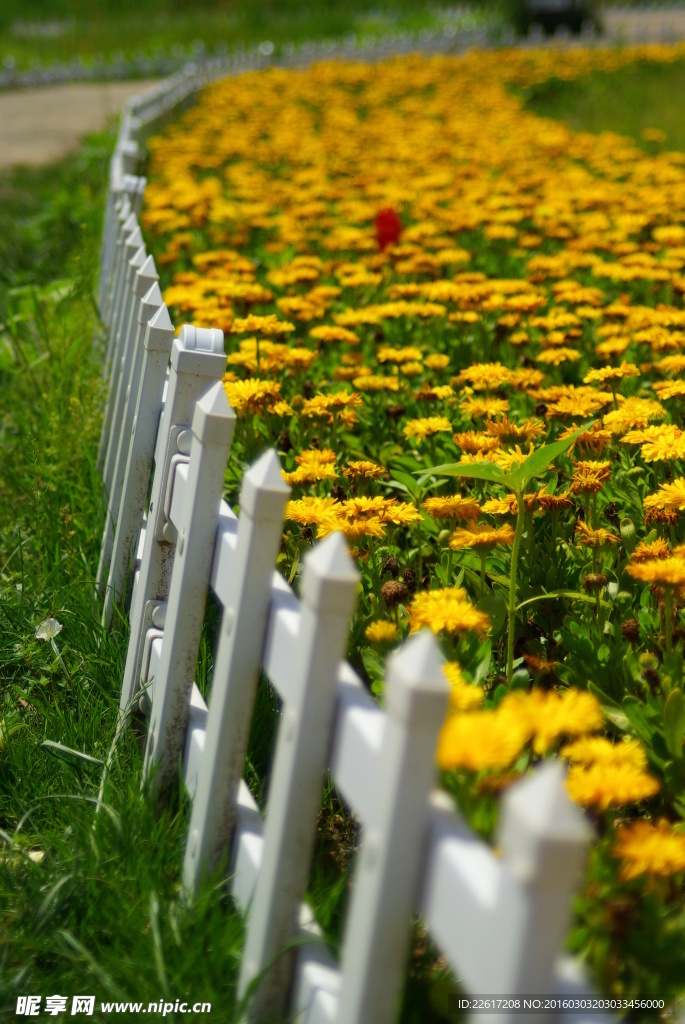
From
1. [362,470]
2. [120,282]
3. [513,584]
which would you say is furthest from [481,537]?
[120,282]

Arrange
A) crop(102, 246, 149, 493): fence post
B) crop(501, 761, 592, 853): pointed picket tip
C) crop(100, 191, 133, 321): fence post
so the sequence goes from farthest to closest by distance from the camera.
Result: 1. crop(100, 191, 133, 321): fence post
2. crop(102, 246, 149, 493): fence post
3. crop(501, 761, 592, 853): pointed picket tip

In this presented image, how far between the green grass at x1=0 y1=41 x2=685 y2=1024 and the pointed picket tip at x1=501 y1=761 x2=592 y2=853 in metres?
0.50

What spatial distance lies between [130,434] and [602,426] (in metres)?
1.19

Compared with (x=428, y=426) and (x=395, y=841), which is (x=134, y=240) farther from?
(x=395, y=841)

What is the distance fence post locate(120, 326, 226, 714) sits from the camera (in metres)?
1.98

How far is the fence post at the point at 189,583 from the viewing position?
1676 millimetres

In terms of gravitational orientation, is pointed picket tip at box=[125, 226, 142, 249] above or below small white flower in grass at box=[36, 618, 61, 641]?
above

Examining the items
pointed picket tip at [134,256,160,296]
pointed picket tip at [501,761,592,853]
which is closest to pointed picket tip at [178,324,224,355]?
pointed picket tip at [134,256,160,296]

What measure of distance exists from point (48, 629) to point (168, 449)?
1.77 feet

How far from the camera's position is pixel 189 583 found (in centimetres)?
176

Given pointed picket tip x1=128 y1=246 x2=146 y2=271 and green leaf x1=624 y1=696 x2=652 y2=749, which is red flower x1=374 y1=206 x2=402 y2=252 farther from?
green leaf x1=624 y1=696 x2=652 y2=749

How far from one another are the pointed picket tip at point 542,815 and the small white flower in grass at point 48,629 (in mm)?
1576

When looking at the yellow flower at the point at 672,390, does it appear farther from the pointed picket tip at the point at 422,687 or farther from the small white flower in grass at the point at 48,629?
the pointed picket tip at the point at 422,687

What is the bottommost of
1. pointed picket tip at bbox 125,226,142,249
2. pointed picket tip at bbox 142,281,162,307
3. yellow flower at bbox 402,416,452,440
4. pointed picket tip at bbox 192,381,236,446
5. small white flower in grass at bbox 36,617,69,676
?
small white flower in grass at bbox 36,617,69,676
